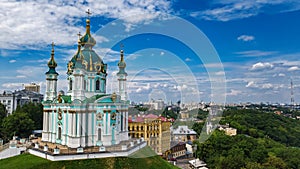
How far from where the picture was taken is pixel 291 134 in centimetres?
4800

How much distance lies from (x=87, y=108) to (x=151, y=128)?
8.66m

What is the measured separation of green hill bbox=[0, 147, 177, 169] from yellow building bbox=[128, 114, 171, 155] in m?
5.97

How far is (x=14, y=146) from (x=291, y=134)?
44235mm

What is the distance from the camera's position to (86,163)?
16188 mm

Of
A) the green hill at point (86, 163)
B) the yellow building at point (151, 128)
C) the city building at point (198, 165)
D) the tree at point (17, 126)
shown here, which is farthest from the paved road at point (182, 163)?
the tree at point (17, 126)

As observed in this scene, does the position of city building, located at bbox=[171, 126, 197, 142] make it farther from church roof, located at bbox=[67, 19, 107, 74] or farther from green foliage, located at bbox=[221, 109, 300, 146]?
church roof, located at bbox=[67, 19, 107, 74]

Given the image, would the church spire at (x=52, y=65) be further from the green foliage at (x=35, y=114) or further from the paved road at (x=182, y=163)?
the paved road at (x=182, y=163)

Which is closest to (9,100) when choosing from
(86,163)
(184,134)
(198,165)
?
(184,134)

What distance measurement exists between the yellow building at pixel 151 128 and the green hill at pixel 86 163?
5973 mm

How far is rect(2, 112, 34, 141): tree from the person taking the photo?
27.5 meters

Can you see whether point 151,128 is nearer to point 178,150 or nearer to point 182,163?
point 182,163

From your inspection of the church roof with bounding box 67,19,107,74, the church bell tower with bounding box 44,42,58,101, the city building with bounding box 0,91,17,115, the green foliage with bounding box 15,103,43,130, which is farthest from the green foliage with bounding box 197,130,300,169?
the city building with bounding box 0,91,17,115

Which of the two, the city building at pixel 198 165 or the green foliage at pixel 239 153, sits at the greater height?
the green foliage at pixel 239 153

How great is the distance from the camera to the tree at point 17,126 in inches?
1081
